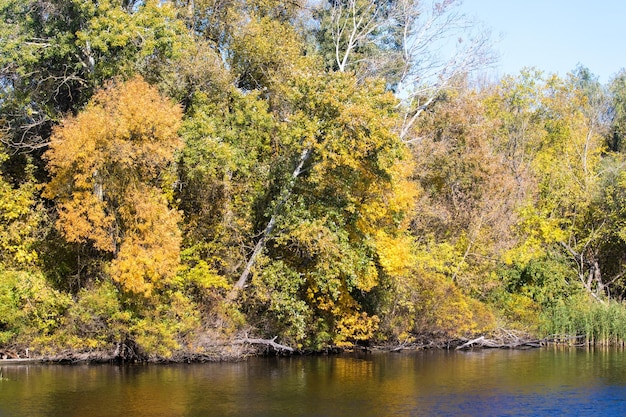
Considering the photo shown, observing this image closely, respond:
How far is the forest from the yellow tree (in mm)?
94

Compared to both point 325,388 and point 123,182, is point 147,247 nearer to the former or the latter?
point 123,182

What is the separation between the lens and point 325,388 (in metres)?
26.7

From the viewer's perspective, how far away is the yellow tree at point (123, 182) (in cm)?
3114

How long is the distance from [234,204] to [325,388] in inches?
487

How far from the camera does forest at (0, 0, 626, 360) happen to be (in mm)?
31750

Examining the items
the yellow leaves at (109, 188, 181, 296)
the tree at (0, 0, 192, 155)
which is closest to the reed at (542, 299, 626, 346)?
the yellow leaves at (109, 188, 181, 296)

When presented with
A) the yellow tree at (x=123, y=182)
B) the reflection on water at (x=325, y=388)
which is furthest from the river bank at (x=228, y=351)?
the yellow tree at (x=123, y=182)

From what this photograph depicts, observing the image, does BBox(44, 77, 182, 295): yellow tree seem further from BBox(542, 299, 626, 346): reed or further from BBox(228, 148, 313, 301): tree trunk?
BBox(542, 299, 626, 346): reed

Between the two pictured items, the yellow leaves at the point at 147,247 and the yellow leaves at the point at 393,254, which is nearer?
the yellow leaves at the point at 147,247

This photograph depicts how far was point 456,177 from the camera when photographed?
154ft

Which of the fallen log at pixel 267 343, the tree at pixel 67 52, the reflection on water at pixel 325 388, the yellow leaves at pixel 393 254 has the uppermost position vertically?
the tree at pixel 67 52

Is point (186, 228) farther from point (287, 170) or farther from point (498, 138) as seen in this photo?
point (498, 138)

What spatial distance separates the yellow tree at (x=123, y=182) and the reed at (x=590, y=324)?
22.7 metres

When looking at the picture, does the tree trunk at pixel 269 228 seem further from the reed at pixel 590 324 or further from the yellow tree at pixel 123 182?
A: the reed at pixel 590 324
